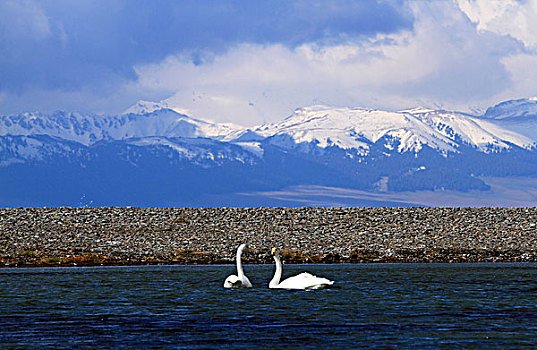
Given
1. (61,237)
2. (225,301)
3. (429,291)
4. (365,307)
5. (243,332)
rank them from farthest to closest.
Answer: (61,237), (429,291), (225,301), (365,307), (243,332)

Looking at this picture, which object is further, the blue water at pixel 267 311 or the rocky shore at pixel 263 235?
the rocky shore at pixel 263 235

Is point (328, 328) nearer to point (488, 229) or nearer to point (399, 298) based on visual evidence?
point (399, 298)

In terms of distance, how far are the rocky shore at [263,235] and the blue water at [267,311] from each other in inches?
405

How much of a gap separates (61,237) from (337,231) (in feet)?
65.8

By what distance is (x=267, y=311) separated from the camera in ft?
108

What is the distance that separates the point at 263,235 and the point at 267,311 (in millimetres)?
35098

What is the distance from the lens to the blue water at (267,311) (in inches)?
1024

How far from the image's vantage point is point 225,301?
3603 centimetres

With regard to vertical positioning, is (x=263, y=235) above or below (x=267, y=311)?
above

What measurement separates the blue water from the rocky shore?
10.3 m

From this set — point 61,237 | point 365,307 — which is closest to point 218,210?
point 61,237

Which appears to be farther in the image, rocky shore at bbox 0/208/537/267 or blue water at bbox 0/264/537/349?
rocky shore at bbox 0/208/537/267

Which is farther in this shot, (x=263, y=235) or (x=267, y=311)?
(x=263, y=235)

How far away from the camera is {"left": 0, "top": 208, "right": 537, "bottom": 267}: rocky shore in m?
60.6
